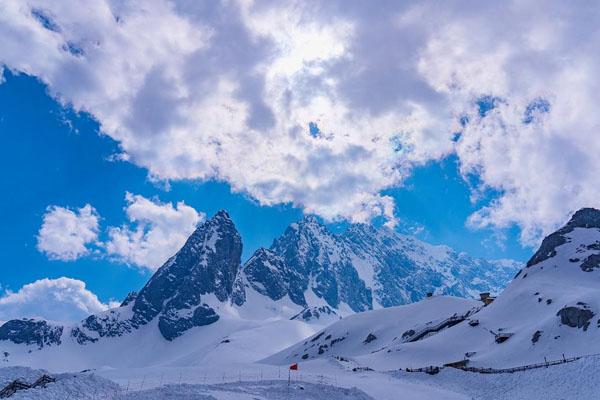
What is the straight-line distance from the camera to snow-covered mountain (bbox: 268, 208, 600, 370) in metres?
63.1

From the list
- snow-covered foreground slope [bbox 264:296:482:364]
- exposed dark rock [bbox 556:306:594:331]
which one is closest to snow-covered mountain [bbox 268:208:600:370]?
exposed dark rock [bbox 556:306:594:331]

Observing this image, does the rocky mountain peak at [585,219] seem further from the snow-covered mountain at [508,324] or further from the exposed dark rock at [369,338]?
the exposed dark rock at [369,338]

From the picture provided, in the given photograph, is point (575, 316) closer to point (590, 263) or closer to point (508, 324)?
point (508, 324)

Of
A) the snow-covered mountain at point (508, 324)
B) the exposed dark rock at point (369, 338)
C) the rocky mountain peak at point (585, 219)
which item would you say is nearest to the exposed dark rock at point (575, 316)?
the snow-covered mountain at point (508, 324)

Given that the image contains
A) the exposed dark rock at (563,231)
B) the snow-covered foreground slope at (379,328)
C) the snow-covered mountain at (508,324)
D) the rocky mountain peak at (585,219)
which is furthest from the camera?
the rocky mountain peak at (585,219)

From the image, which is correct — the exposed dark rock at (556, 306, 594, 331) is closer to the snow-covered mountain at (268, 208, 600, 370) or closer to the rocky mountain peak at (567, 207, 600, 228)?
the snow-covered mountain at (268, 208, 600, 370)

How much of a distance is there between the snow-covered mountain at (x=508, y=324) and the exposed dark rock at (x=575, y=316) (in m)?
0.12

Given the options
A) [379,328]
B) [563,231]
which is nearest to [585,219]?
[563,231]

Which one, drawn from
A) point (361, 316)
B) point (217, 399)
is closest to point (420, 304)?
point (361, 316)

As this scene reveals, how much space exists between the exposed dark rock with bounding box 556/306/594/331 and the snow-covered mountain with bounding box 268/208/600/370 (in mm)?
116

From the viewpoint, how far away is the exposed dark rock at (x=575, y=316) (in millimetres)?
63647

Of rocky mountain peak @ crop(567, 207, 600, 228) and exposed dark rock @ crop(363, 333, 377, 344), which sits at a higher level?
rocky mountain peak @ crop(567, 207, 600, 228)

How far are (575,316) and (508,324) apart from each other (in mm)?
15834

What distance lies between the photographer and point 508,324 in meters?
79.9
